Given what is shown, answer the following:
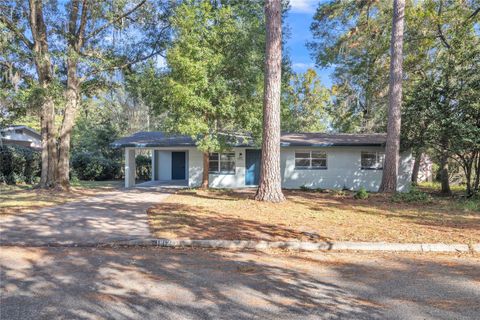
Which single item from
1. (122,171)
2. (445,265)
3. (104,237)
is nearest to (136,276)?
(104,237)

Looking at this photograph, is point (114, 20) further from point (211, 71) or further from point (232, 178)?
point (232, 178)

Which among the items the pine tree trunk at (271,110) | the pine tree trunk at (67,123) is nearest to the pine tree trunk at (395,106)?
the pine tree trunk at (271,110)

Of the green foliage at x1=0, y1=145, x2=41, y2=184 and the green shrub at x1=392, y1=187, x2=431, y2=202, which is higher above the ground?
the green foliage at x1=0, y1=145, x2=41, y2=184

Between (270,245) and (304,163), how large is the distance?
546 inches

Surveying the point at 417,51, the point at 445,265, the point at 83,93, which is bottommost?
the point at 445,265

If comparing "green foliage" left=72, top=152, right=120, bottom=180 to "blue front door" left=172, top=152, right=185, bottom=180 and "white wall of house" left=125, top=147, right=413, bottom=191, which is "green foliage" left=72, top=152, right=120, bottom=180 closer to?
"blue front door" left=172, top=152, right=185, bottom=180

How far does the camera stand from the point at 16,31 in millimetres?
14508

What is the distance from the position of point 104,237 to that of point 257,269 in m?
3.25

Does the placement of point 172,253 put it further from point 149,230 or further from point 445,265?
point 445,265

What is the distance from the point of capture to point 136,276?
186 inches

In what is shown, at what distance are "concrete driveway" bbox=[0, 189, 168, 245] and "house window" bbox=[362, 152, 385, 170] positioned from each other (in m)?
13.0

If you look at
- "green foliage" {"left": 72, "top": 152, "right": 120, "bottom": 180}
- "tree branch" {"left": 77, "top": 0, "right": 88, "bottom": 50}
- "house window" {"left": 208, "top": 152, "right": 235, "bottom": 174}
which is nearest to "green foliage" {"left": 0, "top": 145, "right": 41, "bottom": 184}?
"green foliage" {"left": 72, "top": 152, "right": 120, "bottom": 180}

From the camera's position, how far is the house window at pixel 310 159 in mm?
19828

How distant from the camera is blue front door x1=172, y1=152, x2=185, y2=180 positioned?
79.8ft
